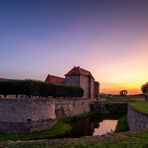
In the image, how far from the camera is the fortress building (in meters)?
71.6

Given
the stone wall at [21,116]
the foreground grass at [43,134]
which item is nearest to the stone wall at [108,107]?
the foreground grass at [43,134]

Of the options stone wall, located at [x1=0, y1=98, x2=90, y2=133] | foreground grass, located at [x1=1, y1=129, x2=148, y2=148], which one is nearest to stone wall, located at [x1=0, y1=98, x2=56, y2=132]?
stone wall, located at [x1=0, y1=98, x2=90, y2=133]

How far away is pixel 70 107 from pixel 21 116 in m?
18.1

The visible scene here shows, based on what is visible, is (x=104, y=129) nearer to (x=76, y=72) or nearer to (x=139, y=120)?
(x=139, y=120)

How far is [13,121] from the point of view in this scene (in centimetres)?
2786

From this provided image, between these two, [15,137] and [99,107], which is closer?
[15,137]

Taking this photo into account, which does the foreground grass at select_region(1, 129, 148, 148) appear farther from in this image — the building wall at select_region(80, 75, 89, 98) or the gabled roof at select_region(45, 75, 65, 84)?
the building wall at select_region(80, 75, 89, 98)

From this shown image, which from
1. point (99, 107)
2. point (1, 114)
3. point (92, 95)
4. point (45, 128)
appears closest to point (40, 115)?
point (45, 128)

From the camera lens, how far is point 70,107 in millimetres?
45719

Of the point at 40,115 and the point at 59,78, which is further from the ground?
the point at 59,78

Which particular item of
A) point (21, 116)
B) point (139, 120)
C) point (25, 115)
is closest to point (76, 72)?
point (25, 115)

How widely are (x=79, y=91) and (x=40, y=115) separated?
2648cm

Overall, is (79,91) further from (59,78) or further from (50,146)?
(50,146)

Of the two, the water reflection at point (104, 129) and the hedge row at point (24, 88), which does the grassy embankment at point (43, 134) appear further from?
the hedge row at point (24, 88)
